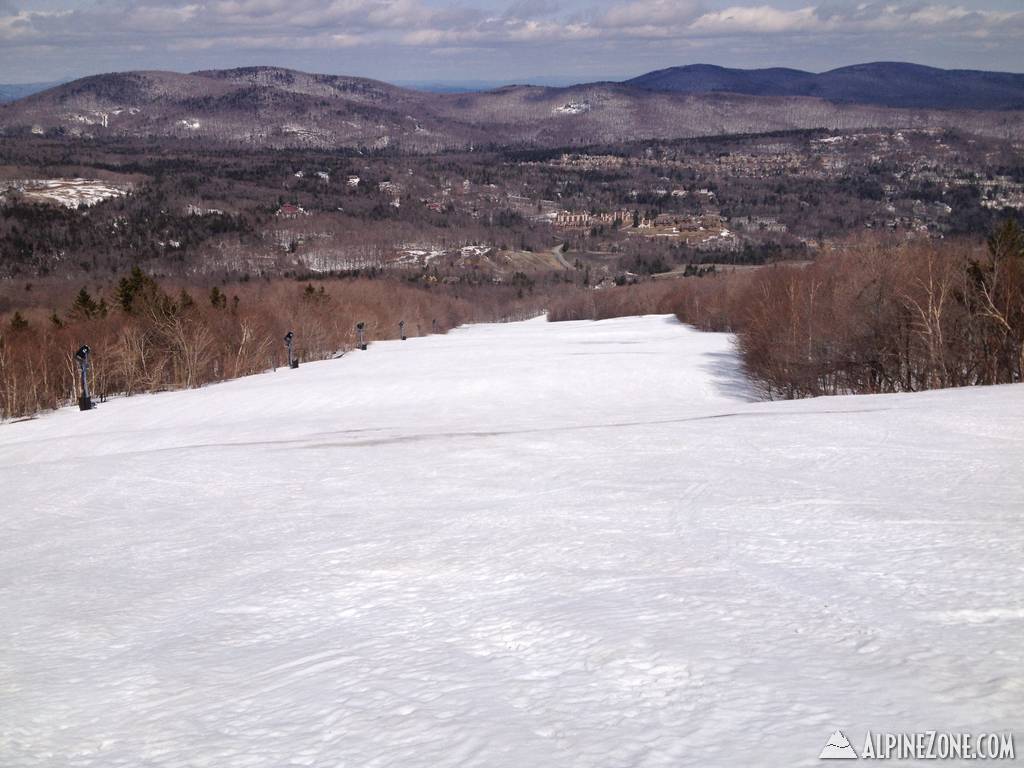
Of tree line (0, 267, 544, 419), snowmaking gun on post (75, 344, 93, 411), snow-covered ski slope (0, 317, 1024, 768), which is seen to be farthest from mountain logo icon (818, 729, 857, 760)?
tree line (0, 267, 544, 419)

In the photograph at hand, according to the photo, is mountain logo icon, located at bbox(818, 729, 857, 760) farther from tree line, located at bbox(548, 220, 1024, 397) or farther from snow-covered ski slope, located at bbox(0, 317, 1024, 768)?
tree line, located at bbox(548, 220, 1024, 397)

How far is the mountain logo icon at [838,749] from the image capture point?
12.4 ft

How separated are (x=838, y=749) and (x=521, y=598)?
275cm

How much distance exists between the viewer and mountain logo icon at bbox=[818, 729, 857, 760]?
12.4 feet

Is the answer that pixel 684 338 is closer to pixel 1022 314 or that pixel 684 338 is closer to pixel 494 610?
pixel 1022 314

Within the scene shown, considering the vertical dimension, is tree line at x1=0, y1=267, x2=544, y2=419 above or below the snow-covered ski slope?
below

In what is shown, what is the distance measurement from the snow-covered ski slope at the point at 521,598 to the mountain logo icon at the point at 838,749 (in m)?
0.04

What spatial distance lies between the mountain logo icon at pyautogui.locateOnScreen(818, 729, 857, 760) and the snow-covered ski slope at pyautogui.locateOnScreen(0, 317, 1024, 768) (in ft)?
0.14

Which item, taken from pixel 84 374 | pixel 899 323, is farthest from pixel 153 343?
pixel 899 323

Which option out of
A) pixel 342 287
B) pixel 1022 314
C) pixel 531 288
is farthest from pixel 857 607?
pixel 531 288

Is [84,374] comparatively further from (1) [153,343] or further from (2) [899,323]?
(1) [153,343]

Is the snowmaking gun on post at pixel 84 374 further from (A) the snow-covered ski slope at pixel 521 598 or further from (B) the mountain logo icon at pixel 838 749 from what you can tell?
(B) the mountain logo icon at pixel 838 749

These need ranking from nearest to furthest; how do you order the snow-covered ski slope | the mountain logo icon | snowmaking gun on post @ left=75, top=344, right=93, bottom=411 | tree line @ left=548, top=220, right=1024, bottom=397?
the mountain logo icon, the snow-covered ski slope, snowmaking gun on post @ left=75, top=344, right=93, bottom=411, tree line @ left=548, top=220, right=1024, bottom=397

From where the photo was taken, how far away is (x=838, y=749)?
151 inches
